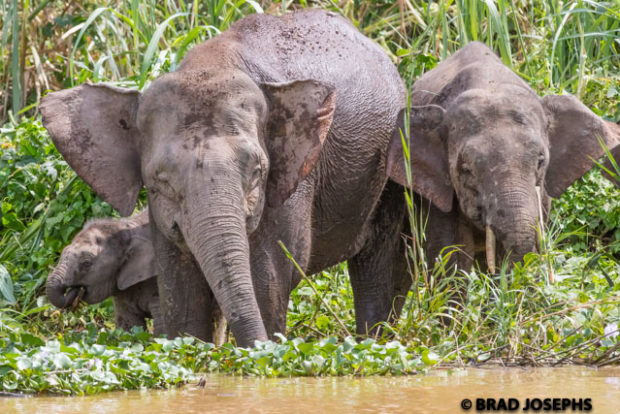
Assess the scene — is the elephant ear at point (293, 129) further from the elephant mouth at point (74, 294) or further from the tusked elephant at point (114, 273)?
the elephant mouth at point (74, 294)

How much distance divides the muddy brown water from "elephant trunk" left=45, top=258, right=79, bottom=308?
2570 millimetres

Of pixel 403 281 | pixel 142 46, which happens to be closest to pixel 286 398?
pixel 403 281

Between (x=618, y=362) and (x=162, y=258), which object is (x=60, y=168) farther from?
(x=618, y=362)

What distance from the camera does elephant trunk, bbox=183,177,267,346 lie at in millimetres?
5934

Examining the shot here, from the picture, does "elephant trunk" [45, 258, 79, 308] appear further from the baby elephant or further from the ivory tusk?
the ivory tusk

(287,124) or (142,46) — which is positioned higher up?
(142,46)

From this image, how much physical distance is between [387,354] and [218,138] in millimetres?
1420

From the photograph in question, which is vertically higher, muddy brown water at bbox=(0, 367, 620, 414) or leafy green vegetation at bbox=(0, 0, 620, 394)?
leafy green vegetation at bbox=(0, 0, 620, 394)

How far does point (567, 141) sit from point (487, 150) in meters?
0.96

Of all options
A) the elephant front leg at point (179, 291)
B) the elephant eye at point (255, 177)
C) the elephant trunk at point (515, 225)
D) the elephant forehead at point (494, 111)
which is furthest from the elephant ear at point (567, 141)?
the elephant front leg at point (179, 291)

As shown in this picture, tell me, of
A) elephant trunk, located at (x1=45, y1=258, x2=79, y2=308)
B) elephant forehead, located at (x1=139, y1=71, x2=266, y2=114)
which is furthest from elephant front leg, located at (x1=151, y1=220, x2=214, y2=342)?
elephant trunk, located at (x1=45, y1=258, x2=79, y2=308)

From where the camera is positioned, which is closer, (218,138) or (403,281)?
(218,138)

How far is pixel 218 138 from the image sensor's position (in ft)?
20.7

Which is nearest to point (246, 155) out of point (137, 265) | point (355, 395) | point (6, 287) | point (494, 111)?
point (355, 395)
